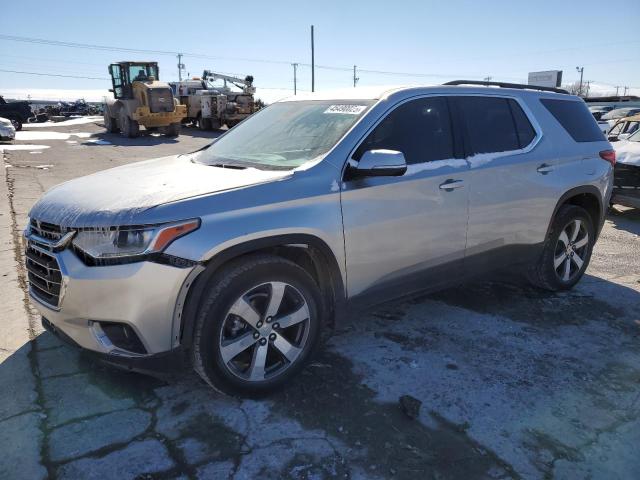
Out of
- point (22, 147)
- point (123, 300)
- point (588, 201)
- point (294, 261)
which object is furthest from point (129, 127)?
point (123, 300)

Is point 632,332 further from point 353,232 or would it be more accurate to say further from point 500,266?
point 353,232

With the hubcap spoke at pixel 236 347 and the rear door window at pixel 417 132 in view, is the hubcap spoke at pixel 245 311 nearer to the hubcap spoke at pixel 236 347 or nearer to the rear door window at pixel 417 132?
the hubcap spoke at pixel 236 347

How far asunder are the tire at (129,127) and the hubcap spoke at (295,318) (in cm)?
2172

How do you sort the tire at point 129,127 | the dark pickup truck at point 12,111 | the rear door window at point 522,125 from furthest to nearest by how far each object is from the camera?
1. the dark pickup truck at point 12,111
2. the tire at point 129,127
3. the rear door window at point 522,125

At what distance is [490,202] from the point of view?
3.78 m

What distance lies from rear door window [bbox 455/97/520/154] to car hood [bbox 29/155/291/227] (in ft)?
5.43

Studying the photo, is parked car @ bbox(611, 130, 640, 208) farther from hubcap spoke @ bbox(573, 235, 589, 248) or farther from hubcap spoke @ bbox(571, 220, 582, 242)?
hubcap spoke @ bbox(571, 220, 582, 242)

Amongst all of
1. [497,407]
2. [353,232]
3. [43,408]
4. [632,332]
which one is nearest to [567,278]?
[632,332]

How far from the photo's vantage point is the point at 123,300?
2.44 meters

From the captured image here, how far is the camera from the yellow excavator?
847 inches

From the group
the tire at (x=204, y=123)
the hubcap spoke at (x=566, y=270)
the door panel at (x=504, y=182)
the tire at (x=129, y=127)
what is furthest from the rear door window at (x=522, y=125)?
the tire at (x=204, y=123)

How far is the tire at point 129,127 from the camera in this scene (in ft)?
73.3

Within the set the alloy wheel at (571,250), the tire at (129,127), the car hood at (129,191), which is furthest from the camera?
the tire at (129,127)

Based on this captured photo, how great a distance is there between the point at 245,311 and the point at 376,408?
3.06 ft
